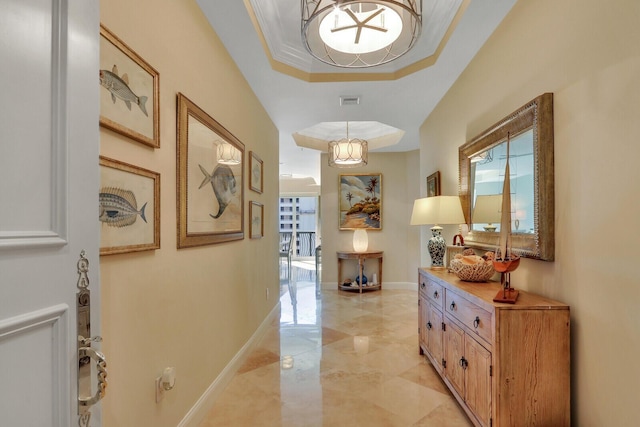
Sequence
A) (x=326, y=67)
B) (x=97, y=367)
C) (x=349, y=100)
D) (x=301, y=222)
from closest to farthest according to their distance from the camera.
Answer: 1. (x=97, y=367)
2. (x=326, y=67)
3. (x=349, y=100)
4. (x=301, y=222)

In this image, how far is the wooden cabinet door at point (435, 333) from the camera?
8.39 feet

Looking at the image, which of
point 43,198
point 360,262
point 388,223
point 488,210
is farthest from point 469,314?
point 388,223

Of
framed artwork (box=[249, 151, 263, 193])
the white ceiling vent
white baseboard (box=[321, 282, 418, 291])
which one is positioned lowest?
white baseboard (box=[321, 282, 418, 291])

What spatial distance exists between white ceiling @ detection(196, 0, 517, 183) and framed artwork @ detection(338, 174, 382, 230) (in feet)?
5.79

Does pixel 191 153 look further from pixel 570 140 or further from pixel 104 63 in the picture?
pixel 570 140

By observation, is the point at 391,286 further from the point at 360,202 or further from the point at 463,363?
the point at 463,363

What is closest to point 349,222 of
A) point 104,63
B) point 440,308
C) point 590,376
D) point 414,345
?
point 414,345

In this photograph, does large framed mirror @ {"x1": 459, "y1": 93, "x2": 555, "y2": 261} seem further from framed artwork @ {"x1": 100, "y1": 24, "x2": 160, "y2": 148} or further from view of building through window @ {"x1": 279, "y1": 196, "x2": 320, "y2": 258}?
view of building through window @ {"x1": 279, "y1": 196, "x2": 320, "y2": 258}

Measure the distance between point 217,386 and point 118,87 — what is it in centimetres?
202

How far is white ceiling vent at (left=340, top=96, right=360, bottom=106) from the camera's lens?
367 centimetres

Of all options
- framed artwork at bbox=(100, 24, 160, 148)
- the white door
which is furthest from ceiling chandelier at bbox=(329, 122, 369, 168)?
the white door

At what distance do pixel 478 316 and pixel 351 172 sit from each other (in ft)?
15.7

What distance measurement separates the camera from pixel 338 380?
8.73 ft

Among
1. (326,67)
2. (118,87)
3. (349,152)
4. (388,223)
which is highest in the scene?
(326,67)
